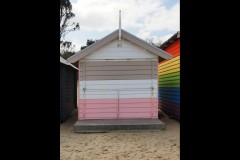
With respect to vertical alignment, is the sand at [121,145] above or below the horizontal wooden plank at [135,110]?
below

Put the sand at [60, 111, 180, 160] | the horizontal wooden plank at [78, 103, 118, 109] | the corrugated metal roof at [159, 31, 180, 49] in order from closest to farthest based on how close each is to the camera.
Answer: the sand at [60, 111, 180, 160] → the horizontal wooden plank at [78, 103, 118, 109] → the corrugated metal roof at [159, 31, 180, 49]

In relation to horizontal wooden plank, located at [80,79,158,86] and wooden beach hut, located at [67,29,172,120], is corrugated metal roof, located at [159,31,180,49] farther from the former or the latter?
horizontal wooden plank, located at [80,79,158,86]

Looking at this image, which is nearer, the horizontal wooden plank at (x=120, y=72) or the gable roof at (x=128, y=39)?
the gable roof at (x=128, y=39)

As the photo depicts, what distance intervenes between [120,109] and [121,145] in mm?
3018

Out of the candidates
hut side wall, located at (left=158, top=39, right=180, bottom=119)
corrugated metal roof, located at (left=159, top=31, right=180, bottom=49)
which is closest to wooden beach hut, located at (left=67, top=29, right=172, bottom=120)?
corrugated metal roof, located at (left=159, top=31, right=180, bottom=49)

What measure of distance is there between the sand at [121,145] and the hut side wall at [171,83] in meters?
2.78

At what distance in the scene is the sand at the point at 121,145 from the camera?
6223mm

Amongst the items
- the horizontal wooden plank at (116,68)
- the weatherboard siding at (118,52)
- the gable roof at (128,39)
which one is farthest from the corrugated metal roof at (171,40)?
the horizontal wooden plank at (116,68)

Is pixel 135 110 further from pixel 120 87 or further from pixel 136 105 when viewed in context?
pixel 120 87

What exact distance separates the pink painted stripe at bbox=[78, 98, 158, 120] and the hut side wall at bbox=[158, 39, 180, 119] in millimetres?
2144

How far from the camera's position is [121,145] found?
725cm

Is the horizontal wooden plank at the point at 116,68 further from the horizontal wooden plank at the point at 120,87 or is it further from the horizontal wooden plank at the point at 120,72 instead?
the horizontal wooden plank at the point at 120,87

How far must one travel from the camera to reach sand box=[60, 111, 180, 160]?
20.4 ft
